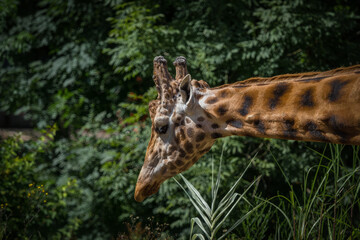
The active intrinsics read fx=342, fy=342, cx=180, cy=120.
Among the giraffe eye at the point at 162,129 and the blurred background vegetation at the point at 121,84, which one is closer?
the giraffe eye at the point at 162,129

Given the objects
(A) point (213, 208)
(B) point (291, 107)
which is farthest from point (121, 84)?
(B) point (291, 107)

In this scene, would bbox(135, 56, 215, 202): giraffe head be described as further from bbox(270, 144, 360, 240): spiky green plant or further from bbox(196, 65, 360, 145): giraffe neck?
bbox(270, 144, 360, 240): spiky green plant

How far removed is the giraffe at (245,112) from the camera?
36.5 inches

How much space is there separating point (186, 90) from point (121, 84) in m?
2.46

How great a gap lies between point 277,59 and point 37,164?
2645mm

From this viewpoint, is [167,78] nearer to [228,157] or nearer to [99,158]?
[228,157]

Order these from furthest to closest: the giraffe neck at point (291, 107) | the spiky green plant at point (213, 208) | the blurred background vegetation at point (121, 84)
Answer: the blurred background vegetation at point (121, 84), the spiky green plant at point (213, 208), the giraffe neck at point (291, 107)

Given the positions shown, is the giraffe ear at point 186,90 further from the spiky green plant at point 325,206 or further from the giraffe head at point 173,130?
the spiky green plant at point 325,206

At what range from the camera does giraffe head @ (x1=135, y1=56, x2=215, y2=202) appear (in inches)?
47.6

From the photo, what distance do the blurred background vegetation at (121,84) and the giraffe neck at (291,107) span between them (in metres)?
1.59

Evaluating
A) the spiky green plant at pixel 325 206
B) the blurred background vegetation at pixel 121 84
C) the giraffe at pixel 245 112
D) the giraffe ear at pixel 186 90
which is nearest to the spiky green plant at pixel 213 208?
the spiky green plant at pixel 325 206

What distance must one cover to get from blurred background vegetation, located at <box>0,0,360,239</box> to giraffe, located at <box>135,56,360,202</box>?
1.40 m

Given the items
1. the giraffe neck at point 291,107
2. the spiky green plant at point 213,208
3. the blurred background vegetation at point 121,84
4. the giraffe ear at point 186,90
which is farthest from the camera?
the blurred background vegetation at point 121,84

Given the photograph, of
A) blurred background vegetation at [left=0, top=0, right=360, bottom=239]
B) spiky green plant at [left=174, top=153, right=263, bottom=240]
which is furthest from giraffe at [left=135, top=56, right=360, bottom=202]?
blurred background vegetation at [left=0, top=0, right=360, bottom=239]
